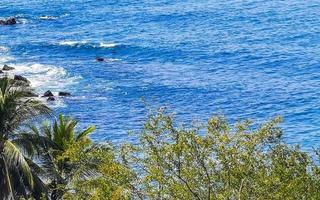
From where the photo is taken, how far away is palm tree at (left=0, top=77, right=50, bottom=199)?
3102cm

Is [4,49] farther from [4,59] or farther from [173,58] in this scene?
[173,58]

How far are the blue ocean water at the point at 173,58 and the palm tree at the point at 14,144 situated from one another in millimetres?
26807

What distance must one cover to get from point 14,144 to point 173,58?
3036 inches

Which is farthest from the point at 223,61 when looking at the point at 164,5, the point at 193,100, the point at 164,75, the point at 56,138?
the point at 56,138

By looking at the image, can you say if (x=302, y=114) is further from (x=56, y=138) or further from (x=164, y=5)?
(x=164, y=5)

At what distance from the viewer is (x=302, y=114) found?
267 feet

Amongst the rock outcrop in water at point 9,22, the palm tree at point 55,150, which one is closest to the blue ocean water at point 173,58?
the rock outcrop in water at point 9,22

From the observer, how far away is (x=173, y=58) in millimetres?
108062

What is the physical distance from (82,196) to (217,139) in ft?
17.4

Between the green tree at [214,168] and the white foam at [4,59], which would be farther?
the white foam at [4,59]

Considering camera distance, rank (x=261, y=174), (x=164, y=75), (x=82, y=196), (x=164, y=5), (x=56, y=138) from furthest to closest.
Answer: (x=164, y=5) < (x=164, y=75) < (x=56, y=138) < (x=82, y=196) < (x=261, y=174)

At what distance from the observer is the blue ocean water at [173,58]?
274 feet

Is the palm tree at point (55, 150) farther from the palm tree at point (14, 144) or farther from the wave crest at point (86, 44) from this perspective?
the wave crest at point (86, 44)

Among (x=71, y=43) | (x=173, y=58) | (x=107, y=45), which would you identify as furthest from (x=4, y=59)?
(x=173, y=58)
